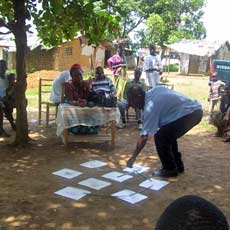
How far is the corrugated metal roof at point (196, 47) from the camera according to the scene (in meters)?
33.6

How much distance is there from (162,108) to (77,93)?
2462mm

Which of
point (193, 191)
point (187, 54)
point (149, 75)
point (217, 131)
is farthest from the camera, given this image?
point (187, 54)

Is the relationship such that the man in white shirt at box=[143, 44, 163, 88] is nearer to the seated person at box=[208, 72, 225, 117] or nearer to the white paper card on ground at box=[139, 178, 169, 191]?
the seated person at box=[208, 72, 225, 117]

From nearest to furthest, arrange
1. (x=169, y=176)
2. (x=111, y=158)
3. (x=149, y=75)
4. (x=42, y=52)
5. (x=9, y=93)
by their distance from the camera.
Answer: (x=169, y=176)
(x=111, y=158)
(x=9, y=93)
(x=149, y=75)
(x=42, y=52)

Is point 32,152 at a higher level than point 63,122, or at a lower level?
lower

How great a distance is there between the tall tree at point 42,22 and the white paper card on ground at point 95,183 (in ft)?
6.67

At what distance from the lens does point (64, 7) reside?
21.6 feet

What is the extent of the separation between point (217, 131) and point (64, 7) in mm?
3988

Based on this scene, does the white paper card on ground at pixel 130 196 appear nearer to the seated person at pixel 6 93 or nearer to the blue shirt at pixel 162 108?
the blue shirt at pixel 162 108

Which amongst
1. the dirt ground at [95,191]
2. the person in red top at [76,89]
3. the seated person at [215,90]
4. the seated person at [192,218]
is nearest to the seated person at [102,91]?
the person in red top at [76,89]

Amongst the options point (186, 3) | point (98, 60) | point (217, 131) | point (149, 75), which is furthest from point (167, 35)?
point (217, 131)

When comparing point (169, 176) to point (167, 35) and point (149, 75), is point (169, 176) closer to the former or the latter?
point (149, 75)

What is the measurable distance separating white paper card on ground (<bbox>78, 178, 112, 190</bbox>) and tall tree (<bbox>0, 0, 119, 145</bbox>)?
203 cm

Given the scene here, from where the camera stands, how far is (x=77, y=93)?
23.5 ft
